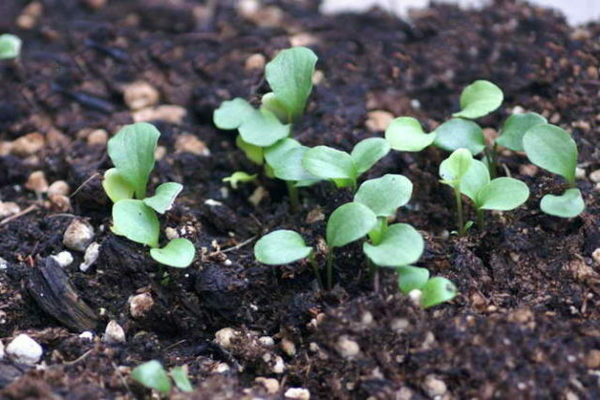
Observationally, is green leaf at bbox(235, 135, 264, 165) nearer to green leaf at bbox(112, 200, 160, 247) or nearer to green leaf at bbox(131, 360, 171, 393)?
green leaf at bbox(112, 200, 160, 247)

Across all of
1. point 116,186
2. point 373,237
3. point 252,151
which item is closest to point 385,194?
point 373,237

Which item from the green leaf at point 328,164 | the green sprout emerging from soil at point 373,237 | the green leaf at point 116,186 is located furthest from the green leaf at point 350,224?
the green leaf at point 116,186

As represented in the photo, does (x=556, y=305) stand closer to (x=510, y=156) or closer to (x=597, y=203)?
(x=597, y=203)

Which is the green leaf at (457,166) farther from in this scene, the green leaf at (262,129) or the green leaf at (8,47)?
the green leaf at (8,47)

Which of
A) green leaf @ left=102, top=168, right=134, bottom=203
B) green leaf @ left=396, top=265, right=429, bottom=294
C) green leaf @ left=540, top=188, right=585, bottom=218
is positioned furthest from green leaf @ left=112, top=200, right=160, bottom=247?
green leaf @ left=540, top=188, right=585, bottom=218

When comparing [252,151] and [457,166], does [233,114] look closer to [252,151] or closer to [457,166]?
[252,151]

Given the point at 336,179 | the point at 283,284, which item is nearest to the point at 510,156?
the point at 336,179
